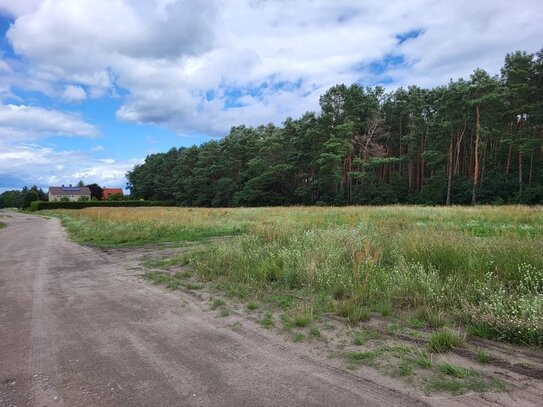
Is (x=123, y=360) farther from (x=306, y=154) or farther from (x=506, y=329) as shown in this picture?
(x=306, y=154)

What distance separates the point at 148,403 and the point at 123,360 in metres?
1.05

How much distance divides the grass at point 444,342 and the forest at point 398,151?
4307 cm

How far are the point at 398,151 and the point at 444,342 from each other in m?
64.0

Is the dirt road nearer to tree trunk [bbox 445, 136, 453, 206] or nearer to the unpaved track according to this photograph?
the unpaved track

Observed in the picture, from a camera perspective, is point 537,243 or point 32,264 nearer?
point 537,243

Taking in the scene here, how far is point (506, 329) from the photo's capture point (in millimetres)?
4234

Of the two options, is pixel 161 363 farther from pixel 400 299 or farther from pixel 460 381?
pixel 400 299

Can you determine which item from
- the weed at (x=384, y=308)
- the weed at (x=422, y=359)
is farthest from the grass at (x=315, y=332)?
the weed at (x=422, y=359)

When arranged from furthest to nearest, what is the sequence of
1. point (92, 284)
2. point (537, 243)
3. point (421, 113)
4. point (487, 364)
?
point (421, 113) < point (92, 284) < point (537, 243) < point (487, 364)

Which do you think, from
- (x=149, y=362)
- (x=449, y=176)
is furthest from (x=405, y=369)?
(x=449, y=176)

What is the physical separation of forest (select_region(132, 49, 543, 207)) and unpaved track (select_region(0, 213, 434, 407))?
4413 centimetres

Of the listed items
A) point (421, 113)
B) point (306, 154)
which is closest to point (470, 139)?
point (421, 113)

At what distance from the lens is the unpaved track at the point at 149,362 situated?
334 centimetres

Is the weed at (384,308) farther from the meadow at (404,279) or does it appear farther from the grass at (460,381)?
the grass at (460,381)
